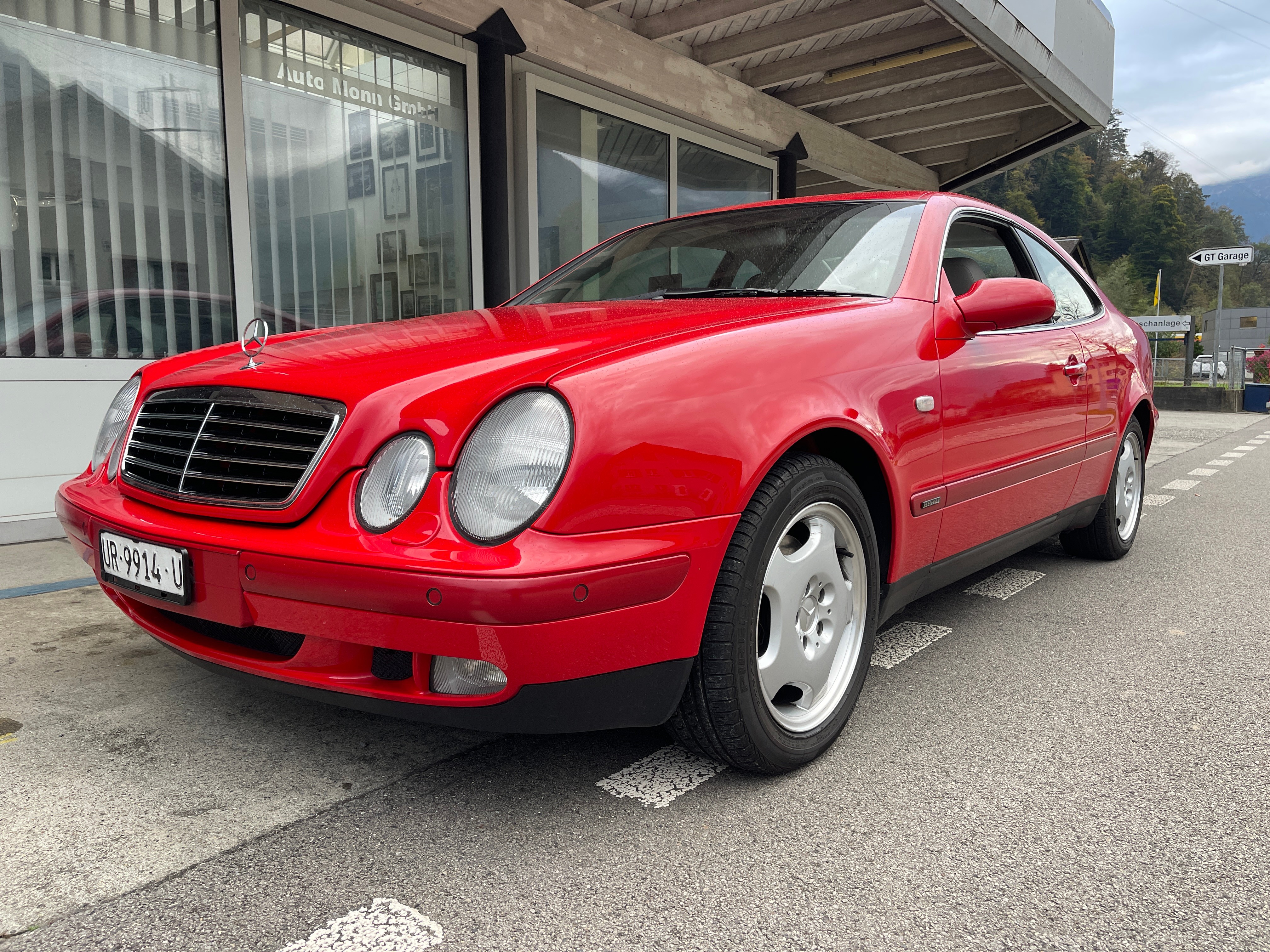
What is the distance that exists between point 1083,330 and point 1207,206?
103 m

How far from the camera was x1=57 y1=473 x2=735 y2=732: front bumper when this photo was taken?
1.46 m

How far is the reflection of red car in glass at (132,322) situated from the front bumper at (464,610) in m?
3.35

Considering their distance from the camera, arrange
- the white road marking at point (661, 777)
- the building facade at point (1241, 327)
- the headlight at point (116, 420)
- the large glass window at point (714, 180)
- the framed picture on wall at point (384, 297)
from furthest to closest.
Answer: the building facade at point (1241, 327), the large glass window at point (714, 180), the framed picture on wall at point (384, 297), the headlight at point (116, 420), the white road marking at point (661, 777)

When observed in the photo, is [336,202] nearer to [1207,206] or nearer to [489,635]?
[489,635]

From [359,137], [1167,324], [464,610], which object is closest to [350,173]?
[359,137]

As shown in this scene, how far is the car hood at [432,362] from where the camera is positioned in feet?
5.26

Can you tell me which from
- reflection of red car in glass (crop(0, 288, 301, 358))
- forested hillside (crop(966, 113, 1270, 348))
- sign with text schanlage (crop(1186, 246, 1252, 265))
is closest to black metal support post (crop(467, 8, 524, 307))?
reflection of red car in glass (crop(0, 288, 301, 358))

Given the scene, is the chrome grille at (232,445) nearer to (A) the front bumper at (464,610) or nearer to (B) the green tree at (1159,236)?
(A) the front bumper at (464,610)

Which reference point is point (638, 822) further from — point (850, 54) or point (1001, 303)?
point (850, 54)

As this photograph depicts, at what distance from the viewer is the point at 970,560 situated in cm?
263

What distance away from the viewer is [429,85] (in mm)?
6117

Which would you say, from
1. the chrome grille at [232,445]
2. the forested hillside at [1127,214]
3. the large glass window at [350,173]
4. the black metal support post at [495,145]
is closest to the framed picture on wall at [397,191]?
the large glass window at [350,173]

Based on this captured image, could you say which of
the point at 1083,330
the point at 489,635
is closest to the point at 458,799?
the point at 489,635

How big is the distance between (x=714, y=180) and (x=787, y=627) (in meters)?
7.64
